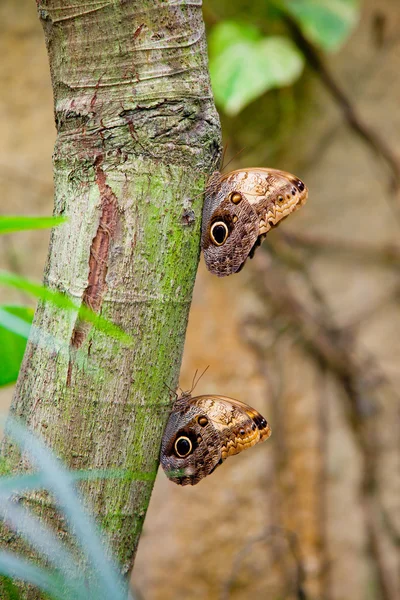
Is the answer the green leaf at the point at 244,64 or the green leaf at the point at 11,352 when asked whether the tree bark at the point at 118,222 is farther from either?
the green leaf at the point at 244,64

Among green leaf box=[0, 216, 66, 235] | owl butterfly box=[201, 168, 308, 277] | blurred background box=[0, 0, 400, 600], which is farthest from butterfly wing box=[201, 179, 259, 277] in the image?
blurred background box=[0, 0, 400, 600]

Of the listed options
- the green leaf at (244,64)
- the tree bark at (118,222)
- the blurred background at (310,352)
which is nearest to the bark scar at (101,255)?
the tree bark at (118,222)

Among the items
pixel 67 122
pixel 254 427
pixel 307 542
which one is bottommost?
pixel 307 542

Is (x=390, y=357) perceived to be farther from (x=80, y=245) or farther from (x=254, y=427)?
(x=80, y=245)

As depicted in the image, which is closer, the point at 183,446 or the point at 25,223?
the point at 25,223

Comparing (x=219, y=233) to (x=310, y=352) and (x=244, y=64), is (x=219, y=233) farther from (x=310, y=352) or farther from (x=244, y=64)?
(x=310, y=352)

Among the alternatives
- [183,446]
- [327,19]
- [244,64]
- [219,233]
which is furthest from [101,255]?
[327,19]

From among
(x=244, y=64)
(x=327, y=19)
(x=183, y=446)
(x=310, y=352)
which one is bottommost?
(x=310, y=352)

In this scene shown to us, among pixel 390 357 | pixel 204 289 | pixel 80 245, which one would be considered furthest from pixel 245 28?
pixel 80 245
